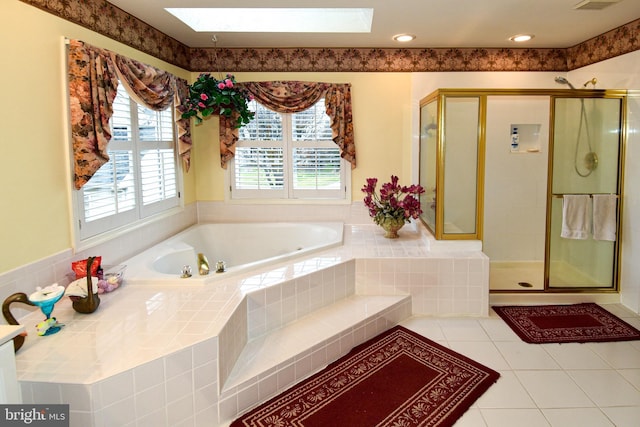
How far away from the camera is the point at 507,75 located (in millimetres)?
4191

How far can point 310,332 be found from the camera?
2654 millimetres

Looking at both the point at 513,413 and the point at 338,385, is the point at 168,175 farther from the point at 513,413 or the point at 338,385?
the point at 513,413

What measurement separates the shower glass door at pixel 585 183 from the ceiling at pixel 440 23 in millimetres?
633

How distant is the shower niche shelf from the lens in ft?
14.3

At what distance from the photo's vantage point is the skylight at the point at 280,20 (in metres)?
3.64

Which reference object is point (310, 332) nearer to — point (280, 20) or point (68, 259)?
point (68, 259)

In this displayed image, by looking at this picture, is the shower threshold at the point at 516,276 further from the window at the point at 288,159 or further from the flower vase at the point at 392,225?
the window at the point at 288,159

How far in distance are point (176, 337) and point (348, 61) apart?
3.21 meters

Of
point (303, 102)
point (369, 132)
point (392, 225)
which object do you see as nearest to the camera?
point (392, 225)

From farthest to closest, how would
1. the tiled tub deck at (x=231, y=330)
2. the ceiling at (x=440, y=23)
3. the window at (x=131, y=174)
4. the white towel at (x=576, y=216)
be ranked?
the white towel at (x=576, y=216), the ceiling at (x=440, y=23), the window at (x=131, y=174), the tiled tub deck at (x=231, y=330)

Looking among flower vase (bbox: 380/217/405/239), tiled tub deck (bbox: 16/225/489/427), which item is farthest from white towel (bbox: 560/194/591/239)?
flower vase (bbox: 380/217/405/239)

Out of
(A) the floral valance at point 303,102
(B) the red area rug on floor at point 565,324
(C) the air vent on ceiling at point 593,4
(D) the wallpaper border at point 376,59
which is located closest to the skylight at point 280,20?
(D) the wallpaper border at point 376,59

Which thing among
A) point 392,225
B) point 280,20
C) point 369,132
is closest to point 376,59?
point 369,132

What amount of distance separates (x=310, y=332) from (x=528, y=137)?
3.25 meters
